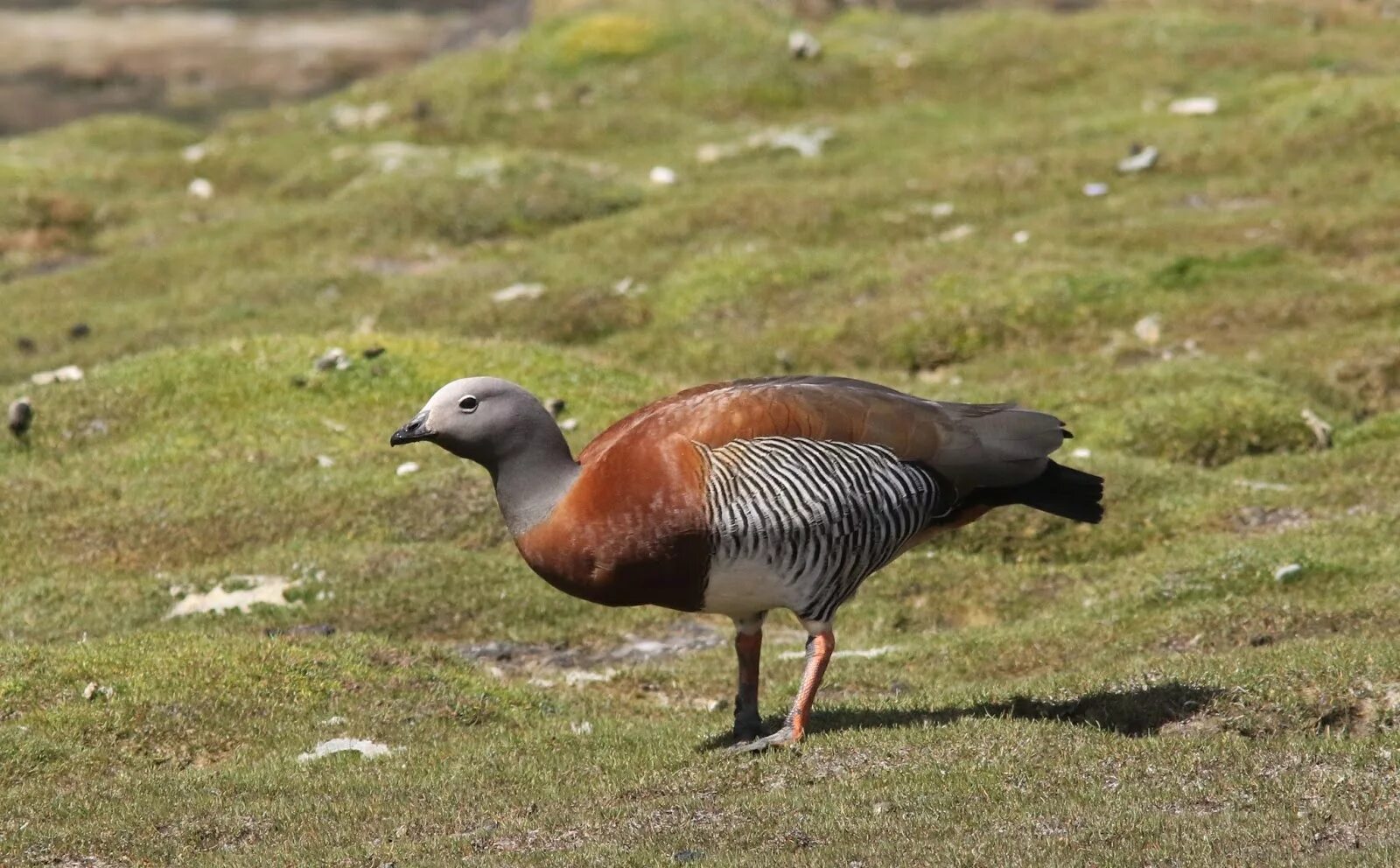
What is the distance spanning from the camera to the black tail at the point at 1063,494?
508 inches

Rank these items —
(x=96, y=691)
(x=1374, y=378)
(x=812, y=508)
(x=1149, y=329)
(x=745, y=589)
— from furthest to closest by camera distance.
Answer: (x=1149, y=329), (x=1374, y=378), (x=96, y=691), (x=745, y=589), (x=812, y=508)

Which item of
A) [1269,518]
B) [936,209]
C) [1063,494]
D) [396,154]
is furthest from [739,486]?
[396,154]

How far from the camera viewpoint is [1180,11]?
43.7m

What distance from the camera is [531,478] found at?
38.9 feet

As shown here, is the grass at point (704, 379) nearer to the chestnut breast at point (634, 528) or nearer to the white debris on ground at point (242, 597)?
the white debris on ground at point (242, 597)

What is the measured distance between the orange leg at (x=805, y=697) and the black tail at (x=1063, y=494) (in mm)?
1513

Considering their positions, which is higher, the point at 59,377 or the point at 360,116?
the point at 59,377

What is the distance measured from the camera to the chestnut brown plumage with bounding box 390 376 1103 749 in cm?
1156

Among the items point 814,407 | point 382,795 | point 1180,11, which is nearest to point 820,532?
point 814,407

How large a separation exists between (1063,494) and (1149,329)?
40.7 ft

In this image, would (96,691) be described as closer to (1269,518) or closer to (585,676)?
(585,676)

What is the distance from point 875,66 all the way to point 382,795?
32.2m

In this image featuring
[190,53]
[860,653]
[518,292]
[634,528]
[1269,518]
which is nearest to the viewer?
[634,528]

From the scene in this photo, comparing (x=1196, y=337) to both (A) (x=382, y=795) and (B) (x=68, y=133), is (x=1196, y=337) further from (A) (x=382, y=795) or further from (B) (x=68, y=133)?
(B) (x=68, y=133)
